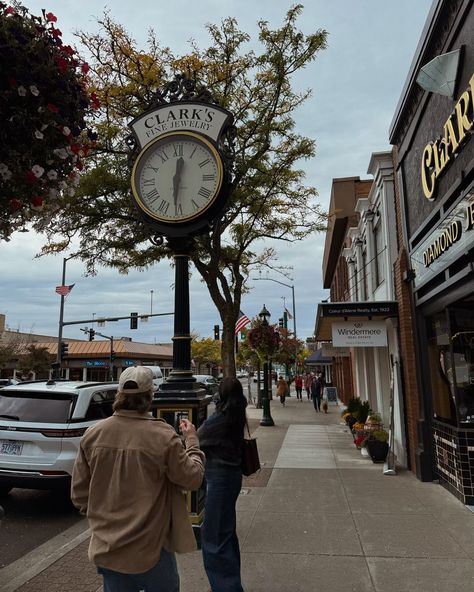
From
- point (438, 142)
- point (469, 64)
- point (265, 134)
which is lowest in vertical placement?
point (438, 142)

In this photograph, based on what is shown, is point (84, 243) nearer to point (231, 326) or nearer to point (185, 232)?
point (231, 326)

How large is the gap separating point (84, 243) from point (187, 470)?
9.44 m

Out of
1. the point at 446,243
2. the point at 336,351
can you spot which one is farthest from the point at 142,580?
the point at 336,351

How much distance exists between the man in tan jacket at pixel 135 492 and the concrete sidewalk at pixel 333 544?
1952 mm

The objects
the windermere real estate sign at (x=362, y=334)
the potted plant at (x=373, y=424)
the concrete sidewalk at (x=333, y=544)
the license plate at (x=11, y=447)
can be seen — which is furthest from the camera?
the windermere real estate sign at (x=362, y=334)

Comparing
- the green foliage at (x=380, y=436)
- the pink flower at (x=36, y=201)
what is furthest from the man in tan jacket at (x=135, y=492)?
the green foliage at (x=380, y=436)

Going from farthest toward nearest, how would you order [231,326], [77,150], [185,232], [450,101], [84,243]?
[84,243], [231,326], [450,101], [185,232], [77,150]

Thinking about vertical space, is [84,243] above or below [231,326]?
above

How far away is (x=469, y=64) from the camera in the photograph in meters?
5.75

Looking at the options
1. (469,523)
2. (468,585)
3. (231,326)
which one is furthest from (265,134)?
(468,585)

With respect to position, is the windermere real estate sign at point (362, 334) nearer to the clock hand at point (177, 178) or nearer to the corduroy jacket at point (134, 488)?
the clock hand at point (177, 178)

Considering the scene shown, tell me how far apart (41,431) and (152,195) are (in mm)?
3566

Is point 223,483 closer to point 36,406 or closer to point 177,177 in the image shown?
point 177,177

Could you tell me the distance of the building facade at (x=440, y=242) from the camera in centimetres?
598
